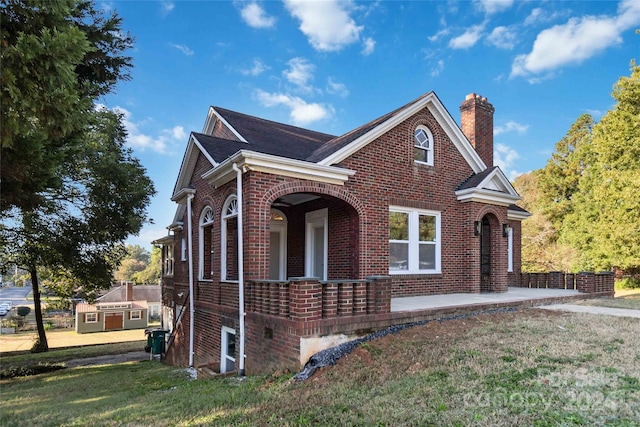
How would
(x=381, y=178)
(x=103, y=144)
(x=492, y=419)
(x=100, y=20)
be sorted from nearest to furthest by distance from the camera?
(x=492, y=419) → (x=100, y=20) → (x=381, y=178) → (x=103, y=144)

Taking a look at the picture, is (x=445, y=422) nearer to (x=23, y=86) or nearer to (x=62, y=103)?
(x=62, y=103)

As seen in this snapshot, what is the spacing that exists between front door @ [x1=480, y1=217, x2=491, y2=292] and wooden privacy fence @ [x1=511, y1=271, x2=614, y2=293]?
2.75 meters

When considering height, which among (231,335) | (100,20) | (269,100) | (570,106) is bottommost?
(231,335)

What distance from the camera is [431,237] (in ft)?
38.6

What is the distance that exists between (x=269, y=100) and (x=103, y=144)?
282 inches

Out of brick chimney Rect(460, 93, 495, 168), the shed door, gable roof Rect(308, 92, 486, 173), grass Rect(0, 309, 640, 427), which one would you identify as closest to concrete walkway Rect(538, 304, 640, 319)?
grass Rect(0, 309, 640, 427)

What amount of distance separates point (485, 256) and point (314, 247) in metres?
5.82

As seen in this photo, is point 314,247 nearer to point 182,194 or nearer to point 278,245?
point 278,245

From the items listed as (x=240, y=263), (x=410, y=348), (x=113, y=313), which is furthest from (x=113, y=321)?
(x=410, y=348)

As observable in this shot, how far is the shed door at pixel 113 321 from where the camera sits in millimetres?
44894

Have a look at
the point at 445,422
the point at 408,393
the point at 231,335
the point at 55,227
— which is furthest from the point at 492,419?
the point at 55,227

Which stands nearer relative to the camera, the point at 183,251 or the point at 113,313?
the point at 183,251

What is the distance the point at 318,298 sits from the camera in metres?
6.66

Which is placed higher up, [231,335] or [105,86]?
[105,86]
